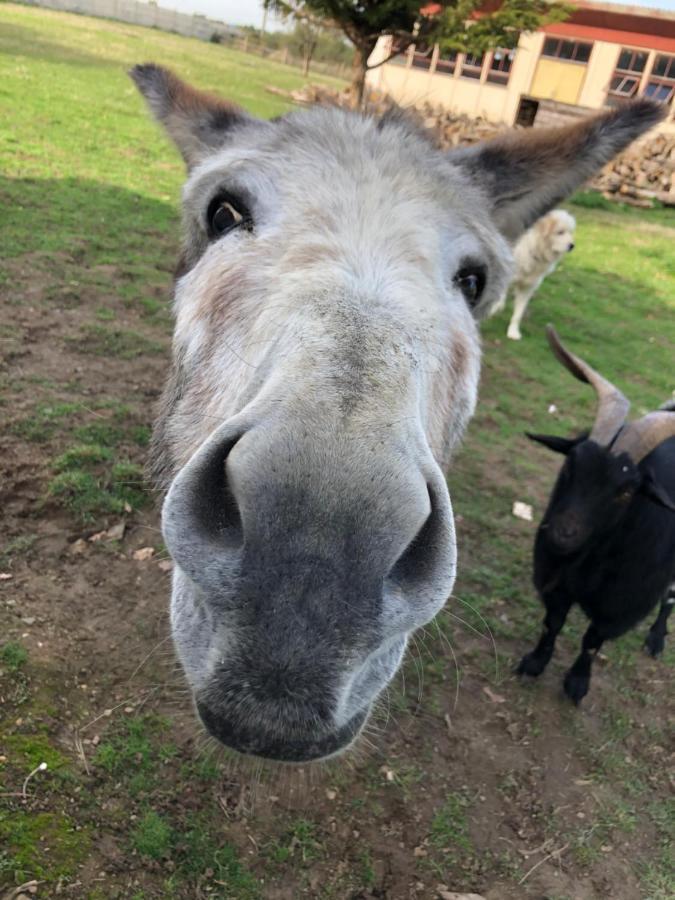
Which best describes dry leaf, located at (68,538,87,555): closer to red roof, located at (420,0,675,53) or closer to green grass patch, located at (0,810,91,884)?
green grass patch, located at (0,810,91,884)

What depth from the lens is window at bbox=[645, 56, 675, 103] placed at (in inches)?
1242

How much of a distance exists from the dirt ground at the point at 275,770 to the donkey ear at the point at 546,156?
8.79 feet

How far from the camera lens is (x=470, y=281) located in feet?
9.44

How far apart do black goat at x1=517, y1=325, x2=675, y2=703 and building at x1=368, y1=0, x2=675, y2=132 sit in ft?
102

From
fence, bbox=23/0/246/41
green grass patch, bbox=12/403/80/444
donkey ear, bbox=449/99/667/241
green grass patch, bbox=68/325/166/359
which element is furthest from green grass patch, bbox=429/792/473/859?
fence, bbox=23/0/246/41

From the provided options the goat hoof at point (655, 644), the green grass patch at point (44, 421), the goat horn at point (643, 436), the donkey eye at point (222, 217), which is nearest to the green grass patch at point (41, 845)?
the donkey eye at point (222, 217)

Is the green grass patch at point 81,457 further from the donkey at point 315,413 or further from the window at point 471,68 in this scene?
the window at point 471,68

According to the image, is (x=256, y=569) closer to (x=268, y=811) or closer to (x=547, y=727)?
(x=268, y=811)

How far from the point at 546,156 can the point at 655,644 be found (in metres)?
4.63

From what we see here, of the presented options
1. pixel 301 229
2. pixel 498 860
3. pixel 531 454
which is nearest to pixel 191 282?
pixel 301 229

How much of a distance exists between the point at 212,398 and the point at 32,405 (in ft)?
14.4

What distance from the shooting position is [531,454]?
8352 millimetres

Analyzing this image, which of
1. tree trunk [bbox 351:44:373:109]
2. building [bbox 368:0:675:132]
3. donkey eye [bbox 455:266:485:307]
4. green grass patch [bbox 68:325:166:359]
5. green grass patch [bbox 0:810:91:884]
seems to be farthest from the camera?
building [bbox 368:0:675:132]

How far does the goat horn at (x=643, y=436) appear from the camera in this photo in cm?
474
